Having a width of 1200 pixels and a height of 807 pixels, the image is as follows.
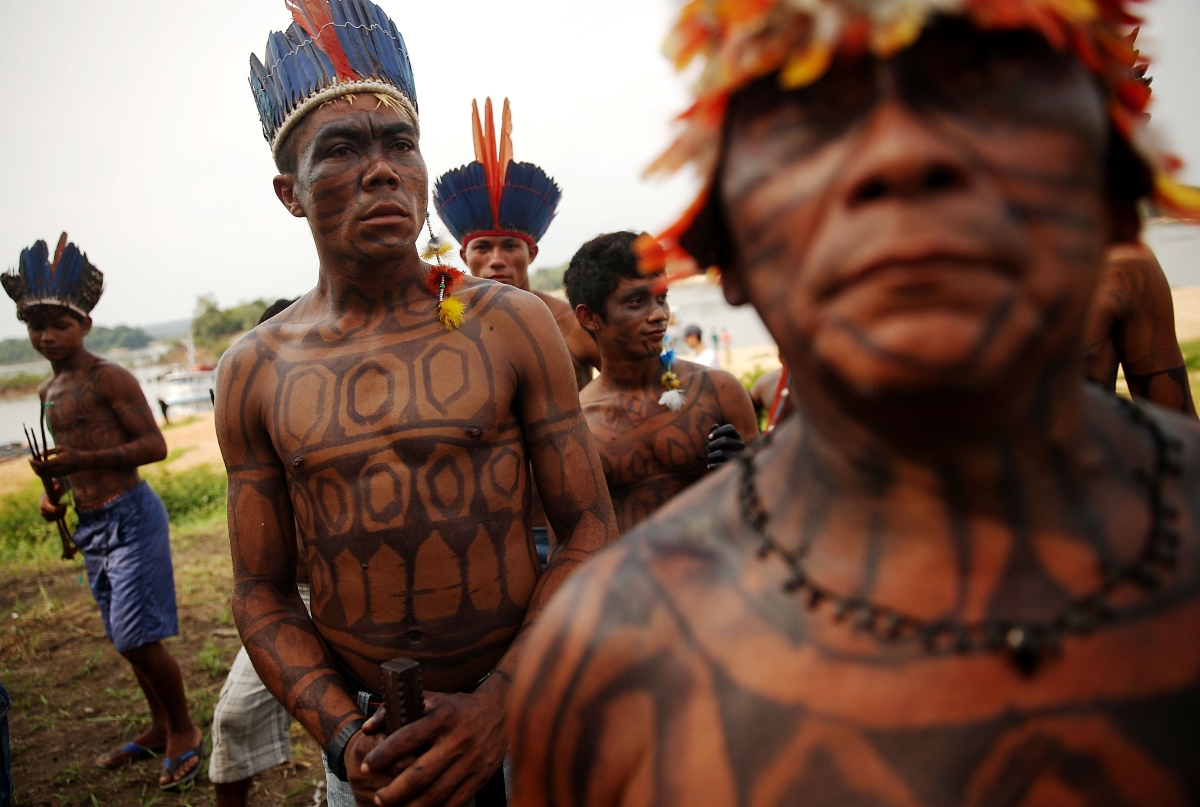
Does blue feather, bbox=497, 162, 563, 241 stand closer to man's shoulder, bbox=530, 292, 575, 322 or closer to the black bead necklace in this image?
man's shoulder, bbox=530, 292, 575, 322

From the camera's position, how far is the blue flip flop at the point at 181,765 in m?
4.82

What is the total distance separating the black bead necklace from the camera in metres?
0.94

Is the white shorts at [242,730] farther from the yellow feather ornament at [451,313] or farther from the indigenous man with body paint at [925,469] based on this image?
the indigenous man with body paint at [925,469]

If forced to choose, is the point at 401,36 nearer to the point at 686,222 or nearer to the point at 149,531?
the point at 686,222

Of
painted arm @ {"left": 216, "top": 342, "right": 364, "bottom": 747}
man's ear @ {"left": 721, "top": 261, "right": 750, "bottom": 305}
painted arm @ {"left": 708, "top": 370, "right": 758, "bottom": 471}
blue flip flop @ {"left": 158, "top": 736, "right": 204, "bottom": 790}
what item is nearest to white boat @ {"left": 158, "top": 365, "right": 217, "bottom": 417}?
blue flip flop @ {"left": 158, "top": 736, "right": 204, "bottom": 790}

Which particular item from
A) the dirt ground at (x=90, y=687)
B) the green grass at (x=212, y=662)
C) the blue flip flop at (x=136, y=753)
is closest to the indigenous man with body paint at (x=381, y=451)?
the dirt ground at (x=90, y=687)

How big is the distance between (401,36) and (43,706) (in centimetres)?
602

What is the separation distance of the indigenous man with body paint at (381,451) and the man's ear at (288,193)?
32 mm

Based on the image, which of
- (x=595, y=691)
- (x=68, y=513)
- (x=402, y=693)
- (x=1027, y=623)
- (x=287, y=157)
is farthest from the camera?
(x=68, y=513)

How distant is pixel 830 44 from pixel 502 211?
4928 millimetres

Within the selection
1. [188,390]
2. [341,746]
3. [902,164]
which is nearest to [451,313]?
[341,746]

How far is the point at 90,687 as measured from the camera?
6383 millimetres

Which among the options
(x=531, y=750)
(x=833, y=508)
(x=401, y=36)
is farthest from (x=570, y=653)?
(x=401, y=36)

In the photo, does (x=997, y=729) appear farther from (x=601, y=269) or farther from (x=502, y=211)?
(x=502, y=211)
